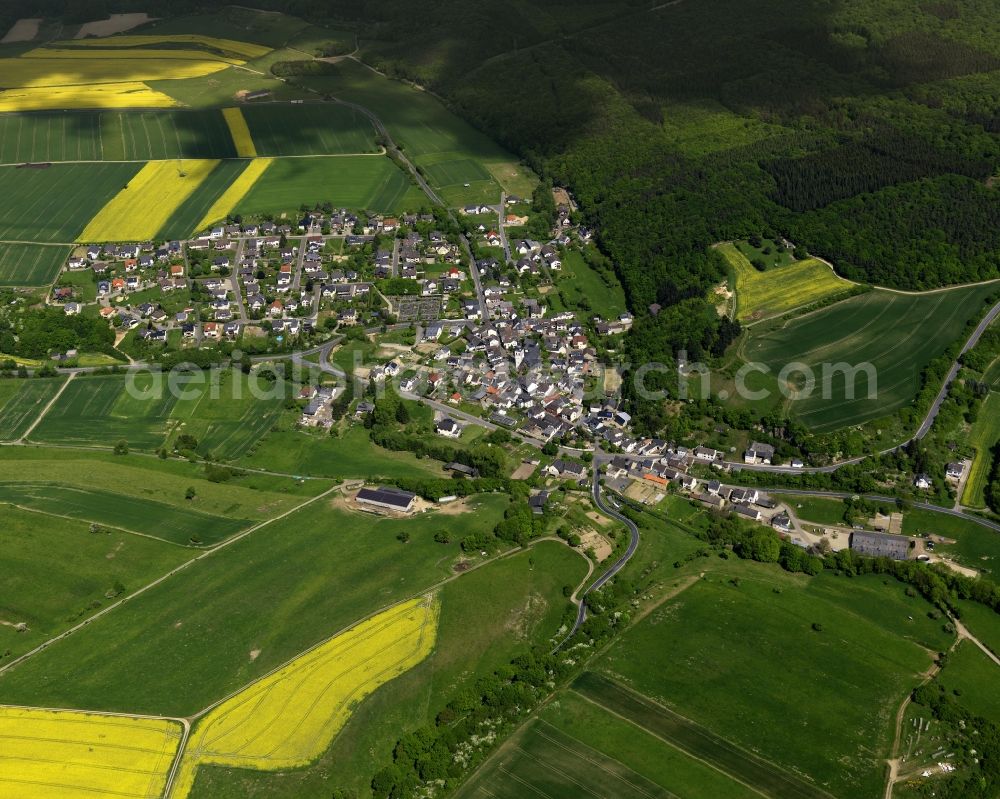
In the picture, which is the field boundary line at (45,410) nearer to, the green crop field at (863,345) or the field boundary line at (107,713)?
the field boundary line at (107,713)

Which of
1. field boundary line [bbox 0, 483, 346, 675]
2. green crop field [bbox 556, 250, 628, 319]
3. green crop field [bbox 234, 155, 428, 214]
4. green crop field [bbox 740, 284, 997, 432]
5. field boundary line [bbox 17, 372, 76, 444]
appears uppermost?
green crop field [bbox 234, 155, 428, 214]

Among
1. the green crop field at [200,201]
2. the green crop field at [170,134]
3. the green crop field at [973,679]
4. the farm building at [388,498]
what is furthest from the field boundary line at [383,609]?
the green crop field at [170,134]

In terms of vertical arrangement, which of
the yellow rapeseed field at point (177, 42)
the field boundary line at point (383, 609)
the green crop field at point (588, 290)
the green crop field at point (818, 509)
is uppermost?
the yellow rapeseed field at point (177, 42)

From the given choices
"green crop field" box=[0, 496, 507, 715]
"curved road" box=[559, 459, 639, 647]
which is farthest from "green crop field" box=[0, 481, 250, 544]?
"curved road" box=[559, 459, 639, 647]

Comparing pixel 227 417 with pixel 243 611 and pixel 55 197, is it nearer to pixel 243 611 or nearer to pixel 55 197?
pixel 243 611

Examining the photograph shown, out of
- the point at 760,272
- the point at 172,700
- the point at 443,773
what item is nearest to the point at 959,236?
the point at 760,272

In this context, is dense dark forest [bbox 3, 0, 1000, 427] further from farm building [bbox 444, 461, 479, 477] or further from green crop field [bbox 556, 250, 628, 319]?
farm building [bbox 444, 461, 479, 477]

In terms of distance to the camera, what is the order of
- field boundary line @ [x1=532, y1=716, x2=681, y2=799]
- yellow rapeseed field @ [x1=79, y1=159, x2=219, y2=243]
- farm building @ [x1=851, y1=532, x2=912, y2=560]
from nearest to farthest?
field boundary line @ [x1=532, y1=716, x2=681, y2=799]
farm building @ [x1=851, y1=532, x2=912, y2=560]
yellow rapeseed field @ [x1=79, y1=159, x2=219, y2=243]
